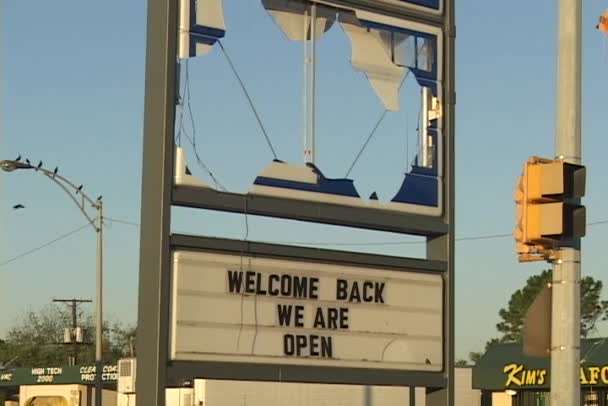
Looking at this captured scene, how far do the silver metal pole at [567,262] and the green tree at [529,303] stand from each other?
82.4m

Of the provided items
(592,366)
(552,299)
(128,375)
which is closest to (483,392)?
(592,366)

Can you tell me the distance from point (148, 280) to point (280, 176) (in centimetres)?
153

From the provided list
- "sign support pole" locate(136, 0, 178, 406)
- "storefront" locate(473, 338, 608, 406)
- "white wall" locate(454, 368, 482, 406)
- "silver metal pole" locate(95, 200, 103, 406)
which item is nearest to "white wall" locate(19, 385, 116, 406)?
"white wall" locate(454, 368, 482, 406)

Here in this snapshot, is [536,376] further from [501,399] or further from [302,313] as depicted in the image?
[302,313]

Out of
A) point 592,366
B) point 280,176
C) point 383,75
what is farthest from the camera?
point 592,366

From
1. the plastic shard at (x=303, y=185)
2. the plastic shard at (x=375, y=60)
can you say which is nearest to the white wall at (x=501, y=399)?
the plastic shard at (x=375, y=60)

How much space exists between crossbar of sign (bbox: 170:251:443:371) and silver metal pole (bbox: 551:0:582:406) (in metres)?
1.15

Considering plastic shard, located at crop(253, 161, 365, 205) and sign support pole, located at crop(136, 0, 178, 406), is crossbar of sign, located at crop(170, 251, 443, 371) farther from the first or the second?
plastic shard, located at crop(253, 161, 365, 205)

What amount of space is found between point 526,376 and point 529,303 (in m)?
59.2

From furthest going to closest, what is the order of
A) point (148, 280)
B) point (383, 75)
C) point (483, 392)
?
point (483, 392)
point (383, 75)
point (148, 280)

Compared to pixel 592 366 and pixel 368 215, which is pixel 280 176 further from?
pixel 592 366

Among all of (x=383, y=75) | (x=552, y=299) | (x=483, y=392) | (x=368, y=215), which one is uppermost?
(x=383, y=75)

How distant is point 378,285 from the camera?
11.2m

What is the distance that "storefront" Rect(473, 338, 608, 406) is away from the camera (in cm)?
3881
